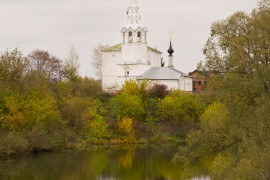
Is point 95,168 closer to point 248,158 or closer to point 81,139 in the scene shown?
point 81,139

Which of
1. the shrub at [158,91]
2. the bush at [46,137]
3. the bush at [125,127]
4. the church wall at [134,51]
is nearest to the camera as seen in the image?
the bush at [46,137]

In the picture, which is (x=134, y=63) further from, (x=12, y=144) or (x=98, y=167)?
(x=98, y=167)

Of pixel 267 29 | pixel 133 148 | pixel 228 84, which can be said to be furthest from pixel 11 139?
pixel 267 29

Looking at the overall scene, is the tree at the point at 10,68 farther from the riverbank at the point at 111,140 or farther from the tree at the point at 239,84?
the tree at the point at 239,84

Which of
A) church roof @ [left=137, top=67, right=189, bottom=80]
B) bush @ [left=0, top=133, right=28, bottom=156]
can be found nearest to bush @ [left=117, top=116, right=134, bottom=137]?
bush @ [left=0, top=133, right=28, bottom=156]

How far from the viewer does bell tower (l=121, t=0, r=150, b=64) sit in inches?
2106

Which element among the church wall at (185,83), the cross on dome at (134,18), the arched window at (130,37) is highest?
the cross on dome at (134,18)

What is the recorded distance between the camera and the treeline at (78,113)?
108 feet

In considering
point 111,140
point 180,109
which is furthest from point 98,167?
point 180,109

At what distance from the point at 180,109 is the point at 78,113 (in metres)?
9.88

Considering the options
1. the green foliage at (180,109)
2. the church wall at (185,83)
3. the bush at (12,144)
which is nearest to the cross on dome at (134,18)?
the church wall at (185,83)

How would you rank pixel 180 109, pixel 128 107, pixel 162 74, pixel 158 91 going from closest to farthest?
pixel 128 107, pixel 180 109, pixel 158 91, pixel 162 74

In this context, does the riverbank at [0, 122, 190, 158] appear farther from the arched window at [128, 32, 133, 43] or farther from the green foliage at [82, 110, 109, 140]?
the arched window at [128, 32, 133, 43]

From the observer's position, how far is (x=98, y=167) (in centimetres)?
2880
